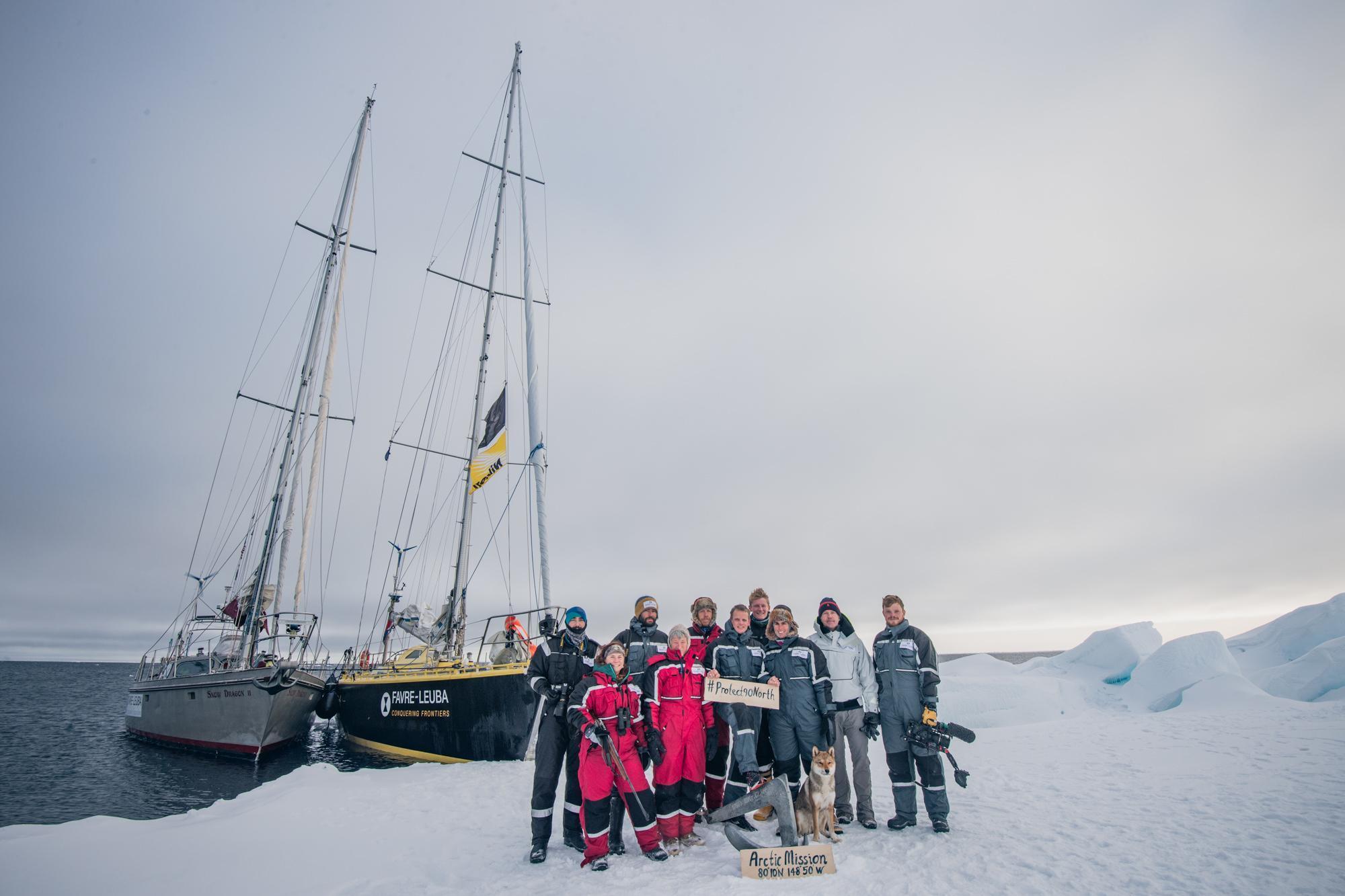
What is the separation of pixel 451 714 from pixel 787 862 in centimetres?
988

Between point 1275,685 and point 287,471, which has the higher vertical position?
point 287,471

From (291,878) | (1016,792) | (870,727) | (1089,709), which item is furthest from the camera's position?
(1089,709)

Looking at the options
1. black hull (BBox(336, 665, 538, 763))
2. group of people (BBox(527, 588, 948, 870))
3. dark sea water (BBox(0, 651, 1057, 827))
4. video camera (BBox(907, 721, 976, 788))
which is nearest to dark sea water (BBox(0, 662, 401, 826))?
dark sea water (BBox(0, 651, 1057, 827))

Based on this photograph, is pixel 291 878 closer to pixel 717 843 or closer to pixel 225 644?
pixel 717 843

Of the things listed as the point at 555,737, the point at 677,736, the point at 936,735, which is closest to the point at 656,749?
the point at 677,736

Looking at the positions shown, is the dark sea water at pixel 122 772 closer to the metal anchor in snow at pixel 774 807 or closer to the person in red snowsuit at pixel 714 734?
the person in red snowsuit at pixel 714 734

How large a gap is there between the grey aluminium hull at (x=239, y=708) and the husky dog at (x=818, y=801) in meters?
16.6

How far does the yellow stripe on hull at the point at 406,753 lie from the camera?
481 inches

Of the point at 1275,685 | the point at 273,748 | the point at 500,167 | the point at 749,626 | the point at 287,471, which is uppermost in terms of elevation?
the point at 500,167

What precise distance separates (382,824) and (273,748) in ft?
44.6

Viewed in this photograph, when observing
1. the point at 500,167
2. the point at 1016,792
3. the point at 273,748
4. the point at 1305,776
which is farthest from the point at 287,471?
the point at 1305,776

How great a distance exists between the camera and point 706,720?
5.67 m

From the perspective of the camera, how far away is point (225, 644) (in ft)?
64.0

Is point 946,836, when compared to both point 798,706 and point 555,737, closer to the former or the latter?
point 798,706
